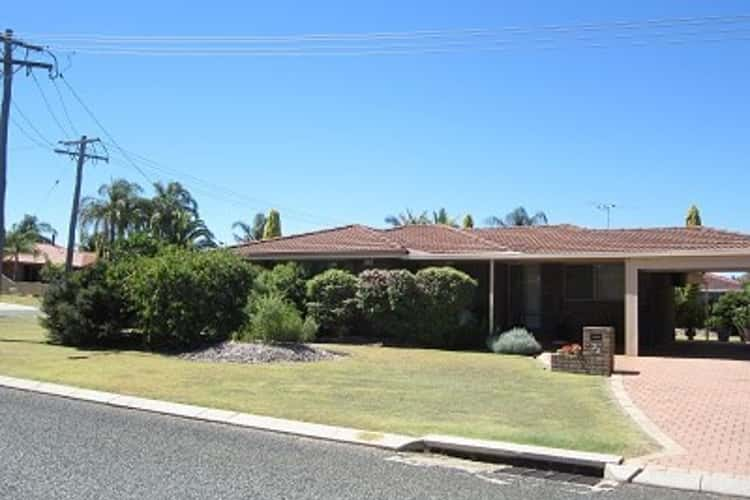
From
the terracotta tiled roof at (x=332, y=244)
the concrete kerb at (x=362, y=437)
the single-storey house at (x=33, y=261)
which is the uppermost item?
the single-storey house at (x=33, y=261)

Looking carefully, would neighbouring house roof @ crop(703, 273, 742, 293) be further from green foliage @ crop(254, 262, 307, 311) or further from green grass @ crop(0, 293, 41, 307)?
green grass @ crop(0, 293, 41, 307)

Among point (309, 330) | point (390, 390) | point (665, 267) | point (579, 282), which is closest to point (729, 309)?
point (579, 282)

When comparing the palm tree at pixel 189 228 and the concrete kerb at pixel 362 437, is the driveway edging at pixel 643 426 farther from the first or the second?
the palm tree at pixel 189 228

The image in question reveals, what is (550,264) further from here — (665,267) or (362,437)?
(362,437)

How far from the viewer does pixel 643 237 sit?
1022 inches

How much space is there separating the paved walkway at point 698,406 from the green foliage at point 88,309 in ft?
40.0

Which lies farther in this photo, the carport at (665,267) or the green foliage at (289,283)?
the green foliage at (289,283)

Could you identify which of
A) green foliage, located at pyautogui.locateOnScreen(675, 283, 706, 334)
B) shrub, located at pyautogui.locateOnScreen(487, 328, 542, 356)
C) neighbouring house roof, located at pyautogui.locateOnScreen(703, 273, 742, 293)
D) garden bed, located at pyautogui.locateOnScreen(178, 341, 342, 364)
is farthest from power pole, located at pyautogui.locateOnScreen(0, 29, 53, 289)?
neighbouring house roof, located at pyautogui.locateOnScreen(703, 273, 742, 293)

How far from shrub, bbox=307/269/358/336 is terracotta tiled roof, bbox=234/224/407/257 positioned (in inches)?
48.5

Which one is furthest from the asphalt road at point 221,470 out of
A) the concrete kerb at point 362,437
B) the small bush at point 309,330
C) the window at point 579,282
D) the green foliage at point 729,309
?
the green foliage at point 729,309

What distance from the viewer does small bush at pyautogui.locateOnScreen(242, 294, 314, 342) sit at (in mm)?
21156

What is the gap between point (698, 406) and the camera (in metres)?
12.9

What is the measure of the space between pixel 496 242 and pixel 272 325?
29.6ft

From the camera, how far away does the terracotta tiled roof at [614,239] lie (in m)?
23.0
